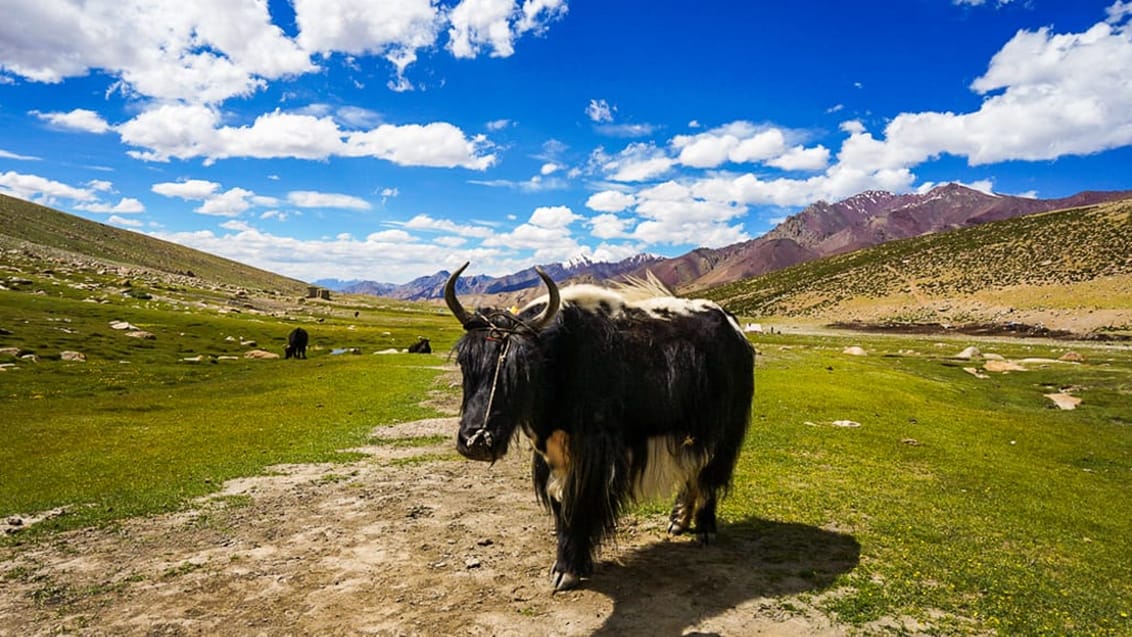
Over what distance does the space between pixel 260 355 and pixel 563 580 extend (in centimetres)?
4642

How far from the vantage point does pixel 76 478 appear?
12.6m

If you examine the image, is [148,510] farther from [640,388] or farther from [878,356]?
[878,356]

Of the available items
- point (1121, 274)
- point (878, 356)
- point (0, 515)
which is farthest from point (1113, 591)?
point (1121, 274)

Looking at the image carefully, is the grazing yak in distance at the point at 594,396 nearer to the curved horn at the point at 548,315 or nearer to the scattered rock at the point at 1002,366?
the curved horn at the point at 548,315

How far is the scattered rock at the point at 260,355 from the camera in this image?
45.1 meters

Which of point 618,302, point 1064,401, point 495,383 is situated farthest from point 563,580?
point 1064,401

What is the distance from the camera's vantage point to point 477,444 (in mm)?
6035

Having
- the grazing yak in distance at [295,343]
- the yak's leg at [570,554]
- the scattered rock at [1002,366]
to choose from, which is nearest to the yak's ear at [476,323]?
the yak's leg at [570,554]

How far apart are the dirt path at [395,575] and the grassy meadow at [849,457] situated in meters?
0.78

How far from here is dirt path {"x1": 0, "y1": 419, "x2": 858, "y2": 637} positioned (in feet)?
21.1

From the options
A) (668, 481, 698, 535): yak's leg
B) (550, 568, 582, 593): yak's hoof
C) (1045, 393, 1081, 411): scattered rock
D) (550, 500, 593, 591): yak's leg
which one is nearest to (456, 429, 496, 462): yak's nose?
(550, 500, 593, 591): yak's leg

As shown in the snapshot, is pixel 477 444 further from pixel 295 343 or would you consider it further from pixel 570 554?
pixel 295 343

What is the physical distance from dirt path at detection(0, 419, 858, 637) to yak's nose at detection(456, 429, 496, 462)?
2017mm

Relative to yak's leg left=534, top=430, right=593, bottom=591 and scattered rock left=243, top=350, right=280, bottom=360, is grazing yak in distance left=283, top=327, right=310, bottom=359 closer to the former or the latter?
scattered rock left=243, top=350, right=280, bottom=360
